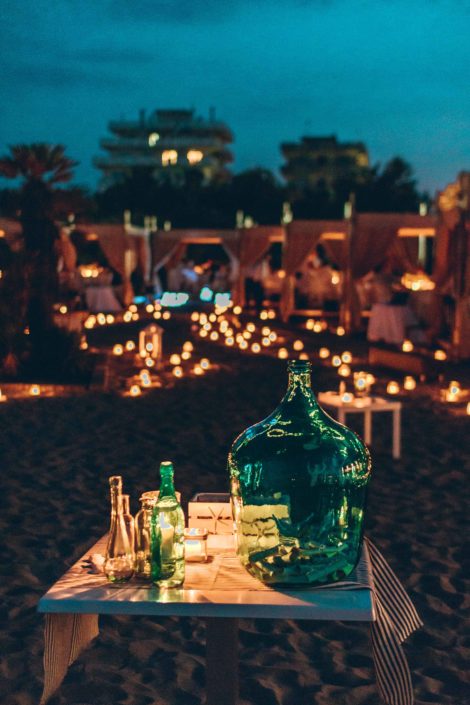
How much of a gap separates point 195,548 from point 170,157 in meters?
85.4

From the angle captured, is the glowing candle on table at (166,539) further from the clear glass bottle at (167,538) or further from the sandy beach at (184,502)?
the sandy beach at (184,502)

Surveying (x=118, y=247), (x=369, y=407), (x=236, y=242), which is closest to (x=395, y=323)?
(x=369, y=407)

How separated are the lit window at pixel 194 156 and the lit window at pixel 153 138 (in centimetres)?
456

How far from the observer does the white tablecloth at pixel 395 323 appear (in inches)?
581

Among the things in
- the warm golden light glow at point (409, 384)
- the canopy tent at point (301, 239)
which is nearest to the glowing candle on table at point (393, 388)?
the warm golden light glow at point (409, 384)

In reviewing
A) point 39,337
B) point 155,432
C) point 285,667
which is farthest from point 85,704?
point 39,337

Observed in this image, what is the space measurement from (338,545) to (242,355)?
11.2 metres

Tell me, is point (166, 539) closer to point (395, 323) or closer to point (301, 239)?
point (395, 323)

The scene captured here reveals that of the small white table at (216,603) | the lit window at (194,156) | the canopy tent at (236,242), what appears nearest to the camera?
the small white table at (216,603)

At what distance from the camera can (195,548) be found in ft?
7.03

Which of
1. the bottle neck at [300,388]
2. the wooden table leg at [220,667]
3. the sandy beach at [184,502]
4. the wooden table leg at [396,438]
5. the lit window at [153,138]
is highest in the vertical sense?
the lit window at [153,138]

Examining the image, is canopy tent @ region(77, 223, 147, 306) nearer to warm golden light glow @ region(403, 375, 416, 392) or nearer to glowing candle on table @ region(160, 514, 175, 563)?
warm golden light glow @ region(403, 375, 416, 392)

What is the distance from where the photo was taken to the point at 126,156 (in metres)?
87.1

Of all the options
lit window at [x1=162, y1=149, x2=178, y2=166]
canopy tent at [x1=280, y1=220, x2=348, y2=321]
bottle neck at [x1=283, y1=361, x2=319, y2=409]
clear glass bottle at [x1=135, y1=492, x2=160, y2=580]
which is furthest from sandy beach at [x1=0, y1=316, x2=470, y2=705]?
lit window at [x1=162, y1=149, x2=178, y2=166]
